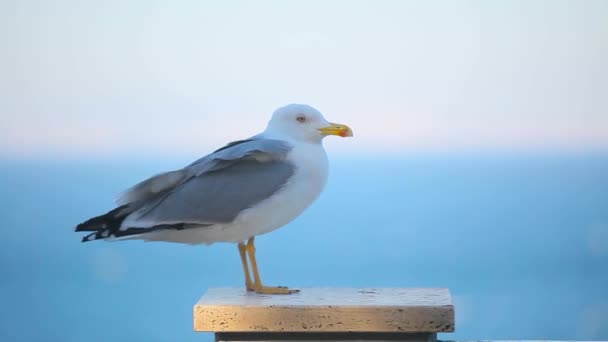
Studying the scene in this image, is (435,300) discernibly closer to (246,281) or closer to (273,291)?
(273,291)

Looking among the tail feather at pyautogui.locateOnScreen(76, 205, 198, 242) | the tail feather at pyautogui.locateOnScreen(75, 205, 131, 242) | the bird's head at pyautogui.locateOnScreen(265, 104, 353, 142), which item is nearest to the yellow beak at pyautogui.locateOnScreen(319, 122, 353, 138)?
the bird's head at pyautogui.locateOnScreen(265, 104, 353, 142)

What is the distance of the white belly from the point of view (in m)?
2.67

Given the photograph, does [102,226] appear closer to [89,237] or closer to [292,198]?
[89,237]

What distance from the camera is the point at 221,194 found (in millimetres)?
2688

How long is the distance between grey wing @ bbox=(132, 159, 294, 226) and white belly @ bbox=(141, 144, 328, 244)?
0.02 metres

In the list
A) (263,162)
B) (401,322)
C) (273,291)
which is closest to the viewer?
(401,322)

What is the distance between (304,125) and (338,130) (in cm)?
12

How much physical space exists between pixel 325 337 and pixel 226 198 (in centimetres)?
69

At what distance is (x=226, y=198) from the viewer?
2.68 metres

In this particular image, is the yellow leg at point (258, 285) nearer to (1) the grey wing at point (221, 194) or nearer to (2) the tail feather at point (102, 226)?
(1) the grey wing at point (221, 194)

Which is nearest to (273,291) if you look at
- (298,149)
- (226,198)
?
(226,198)

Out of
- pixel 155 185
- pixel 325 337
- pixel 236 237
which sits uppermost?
pixel 155 185

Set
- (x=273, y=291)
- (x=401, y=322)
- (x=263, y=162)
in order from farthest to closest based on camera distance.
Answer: (x=263, y=162)
(x=273, y=291)
(x=401, y=322)

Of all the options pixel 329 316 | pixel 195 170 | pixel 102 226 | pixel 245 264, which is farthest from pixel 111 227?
pixel 329 316
